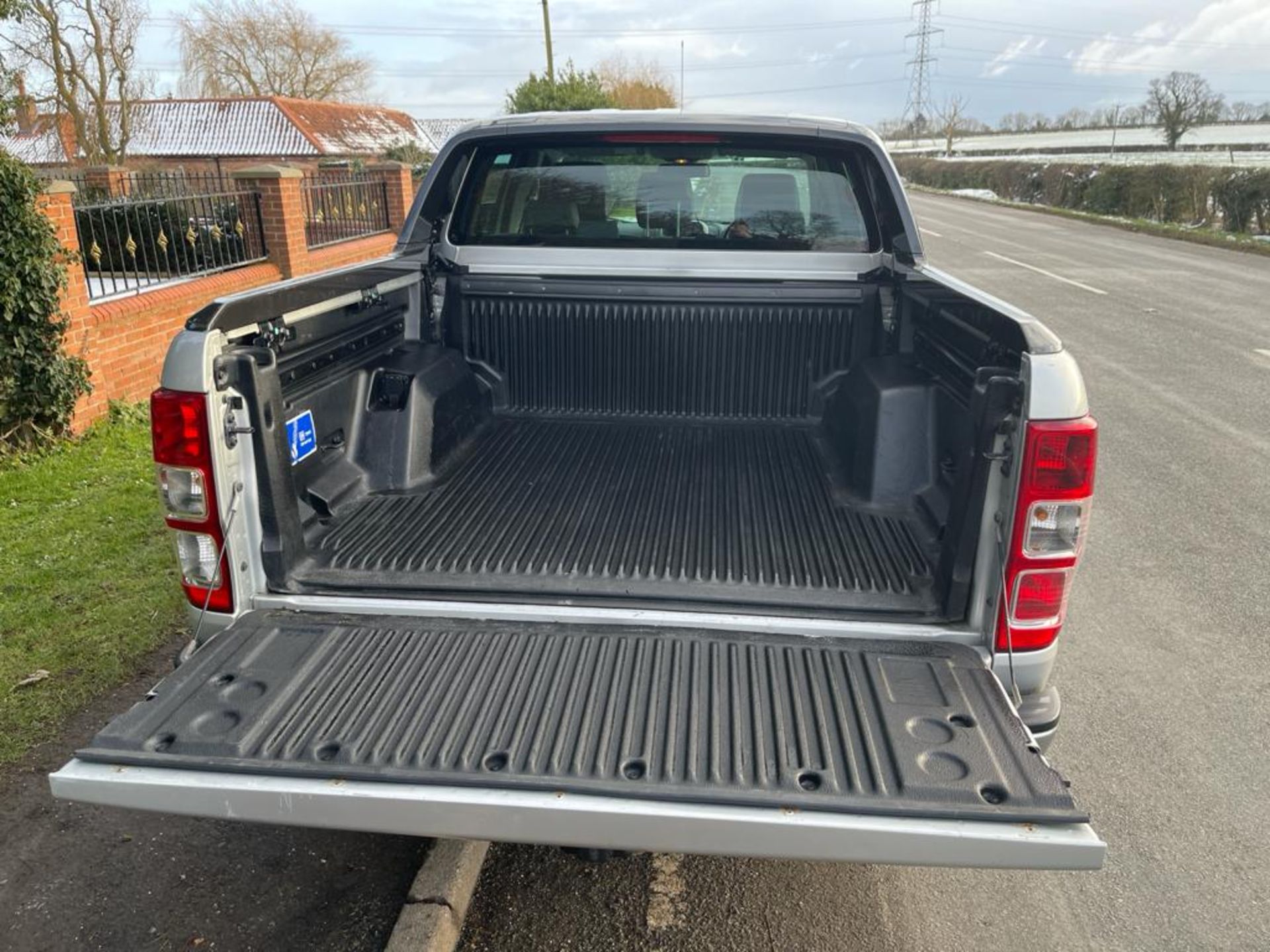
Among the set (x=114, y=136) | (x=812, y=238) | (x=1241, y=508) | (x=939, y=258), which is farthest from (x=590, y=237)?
(x=114, y=136)

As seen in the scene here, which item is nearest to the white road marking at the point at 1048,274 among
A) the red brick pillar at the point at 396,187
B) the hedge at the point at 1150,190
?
the hedge at the point at 1150,190

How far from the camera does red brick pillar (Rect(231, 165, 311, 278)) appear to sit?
33.8 feet

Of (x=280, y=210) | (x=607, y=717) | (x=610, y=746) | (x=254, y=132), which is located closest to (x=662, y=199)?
(x=607, y=717)

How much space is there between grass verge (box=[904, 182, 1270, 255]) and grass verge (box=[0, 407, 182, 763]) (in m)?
11.5

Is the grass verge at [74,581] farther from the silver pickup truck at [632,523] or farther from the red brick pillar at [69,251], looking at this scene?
the silver pickup truck at [632,523]

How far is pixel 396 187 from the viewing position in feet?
50.4

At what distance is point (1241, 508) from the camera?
225 inches

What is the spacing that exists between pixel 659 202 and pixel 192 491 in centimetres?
248

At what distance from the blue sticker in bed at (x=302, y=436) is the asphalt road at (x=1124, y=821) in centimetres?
137

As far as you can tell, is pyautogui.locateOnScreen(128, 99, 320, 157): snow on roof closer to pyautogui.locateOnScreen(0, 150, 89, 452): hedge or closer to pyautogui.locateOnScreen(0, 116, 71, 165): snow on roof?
pyautogui.locateOnScreen(0, 116, 71, 165): snow on roof

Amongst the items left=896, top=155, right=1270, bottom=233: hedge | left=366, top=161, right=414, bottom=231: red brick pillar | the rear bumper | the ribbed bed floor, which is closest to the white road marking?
left=896, top=155, right=1270, bottom=233: hedge

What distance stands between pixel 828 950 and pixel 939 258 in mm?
16520

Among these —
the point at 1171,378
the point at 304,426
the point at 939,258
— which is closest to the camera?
the point at 304,426

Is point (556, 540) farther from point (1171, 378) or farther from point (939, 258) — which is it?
point (939, 258)
